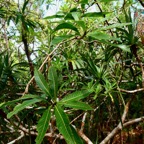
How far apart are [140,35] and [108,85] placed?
1.38 feet

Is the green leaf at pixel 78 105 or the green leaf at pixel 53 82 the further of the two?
the green leaf at pixel 53 82

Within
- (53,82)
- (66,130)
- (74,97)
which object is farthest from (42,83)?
(66,130)

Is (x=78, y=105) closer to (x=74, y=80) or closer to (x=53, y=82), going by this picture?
(x=53, y=82)

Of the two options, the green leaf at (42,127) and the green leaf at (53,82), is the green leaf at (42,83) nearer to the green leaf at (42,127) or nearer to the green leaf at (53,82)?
the green leaf at (53,82)

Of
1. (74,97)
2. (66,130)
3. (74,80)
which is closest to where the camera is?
(66,130)

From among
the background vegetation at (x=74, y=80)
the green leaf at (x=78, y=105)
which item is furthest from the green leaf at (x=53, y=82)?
the green leaf at (x=78, y=105)

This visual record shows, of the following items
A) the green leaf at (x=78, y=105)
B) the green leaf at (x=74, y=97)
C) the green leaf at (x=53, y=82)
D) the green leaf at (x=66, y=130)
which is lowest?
the green leaf at (x=66, y=130)

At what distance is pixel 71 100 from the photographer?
124 centimetres

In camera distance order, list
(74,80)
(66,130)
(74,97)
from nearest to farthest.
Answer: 1. (66,130)
2. (74,97)
3. (74,80)

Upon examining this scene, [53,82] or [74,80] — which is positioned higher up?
[53,82]

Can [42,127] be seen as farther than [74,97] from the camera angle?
No

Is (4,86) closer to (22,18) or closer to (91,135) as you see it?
(22,18)

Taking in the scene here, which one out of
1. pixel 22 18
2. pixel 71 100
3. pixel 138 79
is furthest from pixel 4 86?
pixel 138 79

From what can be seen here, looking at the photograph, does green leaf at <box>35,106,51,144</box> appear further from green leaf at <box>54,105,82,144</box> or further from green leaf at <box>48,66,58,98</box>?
green leaf at <box>48,66,58,98</box>
